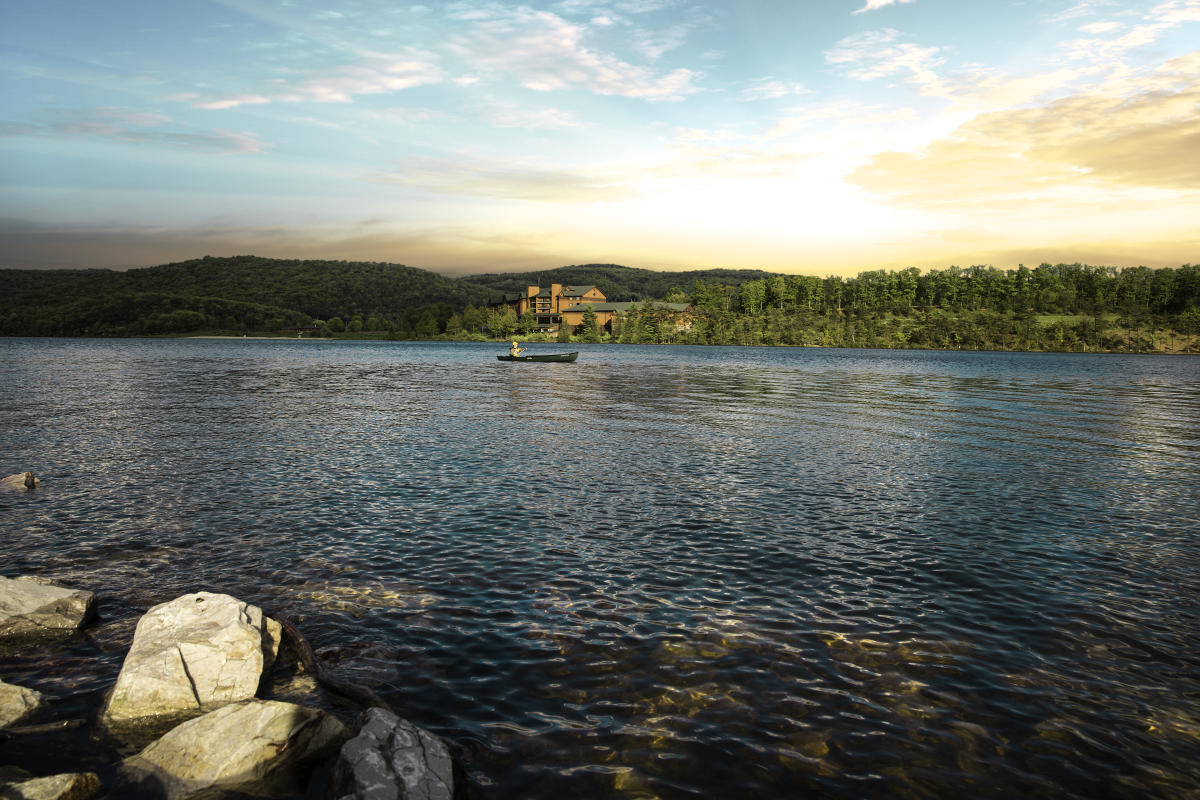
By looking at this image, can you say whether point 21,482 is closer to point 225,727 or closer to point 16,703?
point 16,703

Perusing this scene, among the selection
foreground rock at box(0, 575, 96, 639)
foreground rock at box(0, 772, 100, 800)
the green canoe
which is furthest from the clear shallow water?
the green canoe

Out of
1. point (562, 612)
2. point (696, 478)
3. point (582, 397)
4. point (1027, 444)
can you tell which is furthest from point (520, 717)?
point (582, 397)

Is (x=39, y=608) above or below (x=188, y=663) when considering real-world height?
below

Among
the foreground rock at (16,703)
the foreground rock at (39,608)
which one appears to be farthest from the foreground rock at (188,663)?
the foreground rock at (39,608)

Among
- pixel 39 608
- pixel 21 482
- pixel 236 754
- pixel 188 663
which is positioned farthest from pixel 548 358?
pixel 236 754

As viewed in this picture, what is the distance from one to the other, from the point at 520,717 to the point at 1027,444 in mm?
32744

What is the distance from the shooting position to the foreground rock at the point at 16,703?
8.95 meters

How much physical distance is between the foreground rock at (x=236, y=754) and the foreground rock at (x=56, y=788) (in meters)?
0.30

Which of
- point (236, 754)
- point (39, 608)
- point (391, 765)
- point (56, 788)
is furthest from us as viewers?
point (39, 608)

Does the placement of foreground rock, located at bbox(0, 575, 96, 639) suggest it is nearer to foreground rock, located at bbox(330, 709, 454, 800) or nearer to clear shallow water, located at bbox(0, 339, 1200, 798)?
clear shallow water, located at bbox(0, 339, 1200, 798)

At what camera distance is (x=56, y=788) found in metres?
7.13

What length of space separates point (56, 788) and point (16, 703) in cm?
292

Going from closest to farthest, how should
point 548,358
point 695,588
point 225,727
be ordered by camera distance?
point 225,727, point 695,588, point 548,358

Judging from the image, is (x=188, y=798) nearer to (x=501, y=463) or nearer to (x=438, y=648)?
(x=438, y=648)
